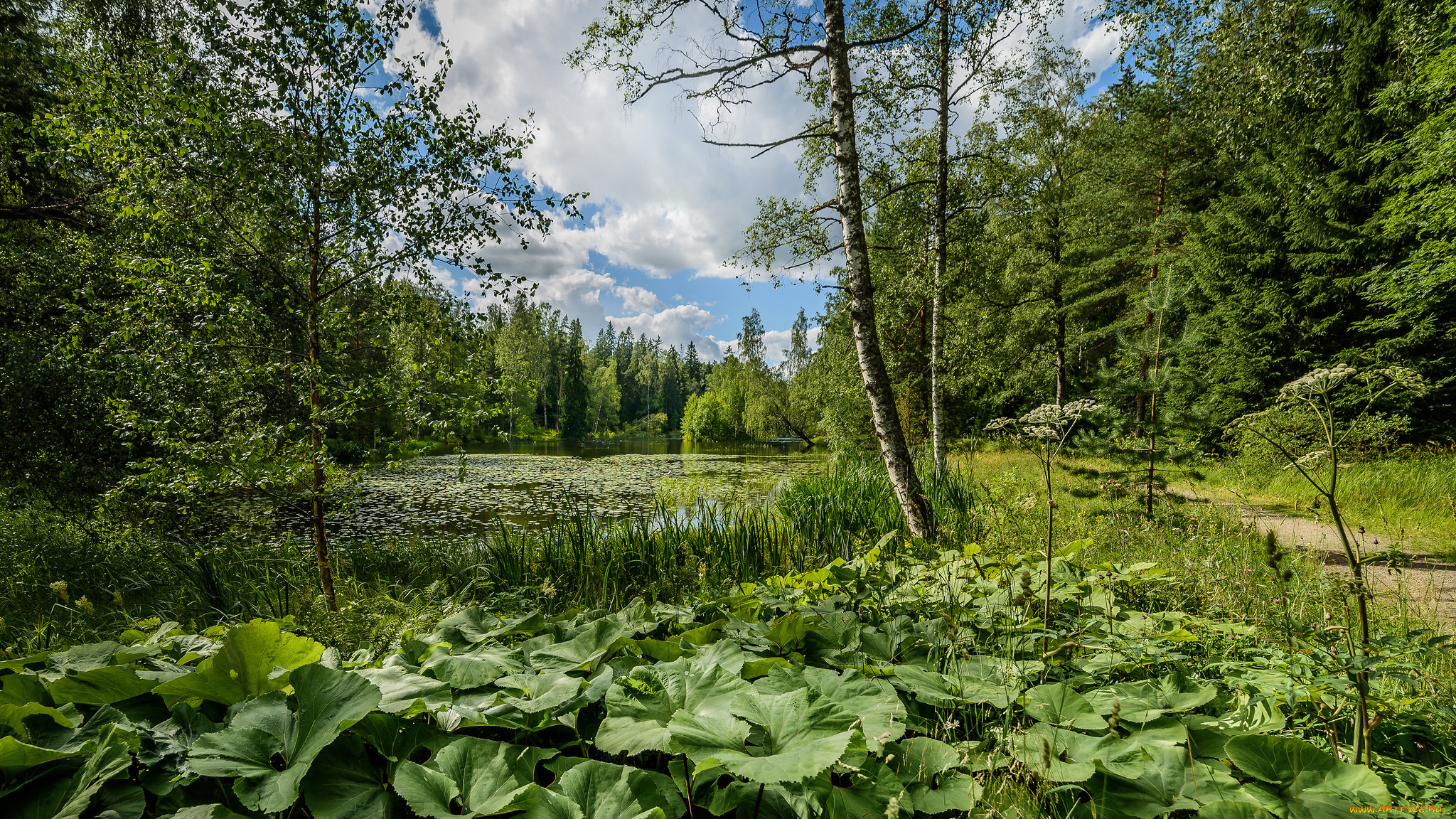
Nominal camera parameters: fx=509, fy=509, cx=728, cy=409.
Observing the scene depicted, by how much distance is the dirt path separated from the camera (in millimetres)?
2813

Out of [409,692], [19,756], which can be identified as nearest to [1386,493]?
[409,692]

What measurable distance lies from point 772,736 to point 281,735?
737 millimetres

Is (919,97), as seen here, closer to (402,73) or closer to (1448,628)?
(402,73)

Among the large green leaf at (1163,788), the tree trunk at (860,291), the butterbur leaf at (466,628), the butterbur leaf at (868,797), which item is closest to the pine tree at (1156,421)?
the tree trunk at (860,291)

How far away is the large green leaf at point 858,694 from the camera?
34.1 inches

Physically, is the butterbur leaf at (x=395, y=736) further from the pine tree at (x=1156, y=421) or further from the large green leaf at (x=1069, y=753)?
the pine tree at (x=1156, y=421)

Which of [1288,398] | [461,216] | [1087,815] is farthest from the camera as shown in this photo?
[461,216]

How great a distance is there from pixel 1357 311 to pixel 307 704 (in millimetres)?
14798

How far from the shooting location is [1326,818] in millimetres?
767

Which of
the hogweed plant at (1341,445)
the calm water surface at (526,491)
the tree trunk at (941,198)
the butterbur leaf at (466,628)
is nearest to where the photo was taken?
the hogweed plant at (1341,445)

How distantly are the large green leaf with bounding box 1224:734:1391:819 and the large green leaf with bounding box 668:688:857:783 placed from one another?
0.66 metres

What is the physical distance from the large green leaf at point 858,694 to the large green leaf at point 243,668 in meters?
0.84

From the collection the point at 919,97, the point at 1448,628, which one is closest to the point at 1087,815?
the point at 1448,628

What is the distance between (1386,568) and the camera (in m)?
4.24
